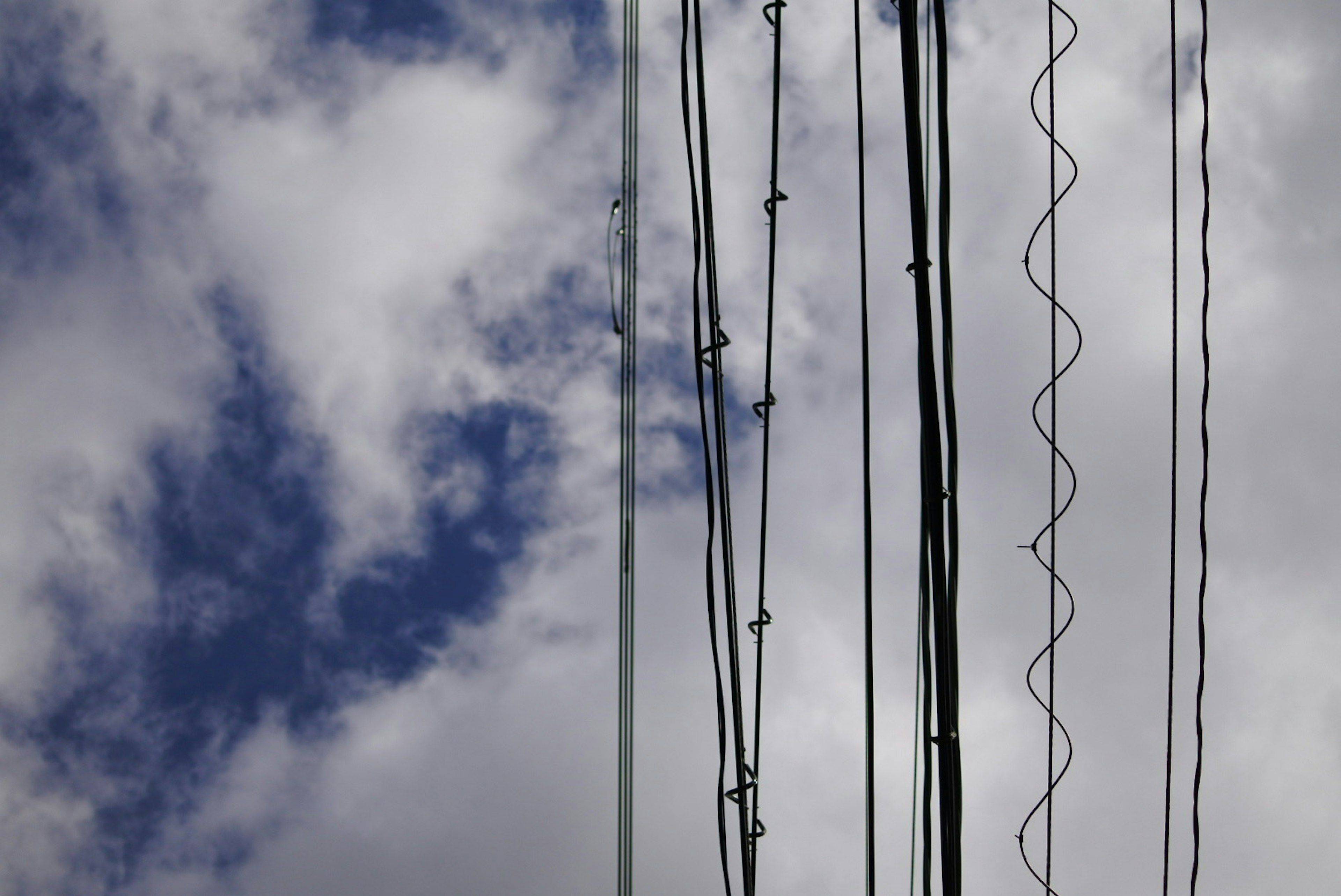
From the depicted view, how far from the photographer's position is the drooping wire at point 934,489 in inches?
139

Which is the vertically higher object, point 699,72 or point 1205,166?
point 699,72

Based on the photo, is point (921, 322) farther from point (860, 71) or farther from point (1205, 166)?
point (1205, 166)

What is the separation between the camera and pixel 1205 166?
14.8 ft

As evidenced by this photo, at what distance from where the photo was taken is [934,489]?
145 inches

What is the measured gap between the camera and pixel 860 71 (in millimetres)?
4543

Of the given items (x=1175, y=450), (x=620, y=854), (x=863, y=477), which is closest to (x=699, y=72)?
(x=863, y=477)

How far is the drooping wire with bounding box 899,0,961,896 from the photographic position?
11.6ft

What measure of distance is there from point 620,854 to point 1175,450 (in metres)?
3.86

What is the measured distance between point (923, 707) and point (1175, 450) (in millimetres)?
1711

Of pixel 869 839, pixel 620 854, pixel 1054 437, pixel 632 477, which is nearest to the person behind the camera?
pixel 869 839

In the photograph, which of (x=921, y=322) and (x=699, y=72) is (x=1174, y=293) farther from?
(x=699, y=72)

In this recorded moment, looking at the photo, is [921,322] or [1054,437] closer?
[921,322]

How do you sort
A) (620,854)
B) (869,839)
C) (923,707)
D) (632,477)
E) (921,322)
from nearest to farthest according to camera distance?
1. (921,322)
2. (923,707)
3. (869,839)
4. (632,477)
5. (620,854)

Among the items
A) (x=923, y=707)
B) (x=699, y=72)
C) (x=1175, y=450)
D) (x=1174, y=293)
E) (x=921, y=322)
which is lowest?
(x=923, y=707)
